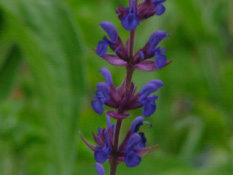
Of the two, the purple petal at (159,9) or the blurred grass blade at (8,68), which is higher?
the purple petal at (159,9)

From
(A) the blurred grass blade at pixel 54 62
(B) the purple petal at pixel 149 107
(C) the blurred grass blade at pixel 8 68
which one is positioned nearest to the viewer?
(B) the purple petal at pixel 149 107

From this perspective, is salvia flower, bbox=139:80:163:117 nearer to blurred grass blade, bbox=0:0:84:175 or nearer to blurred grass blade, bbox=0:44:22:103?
blurred grass blade, bbox=0:0:84:175

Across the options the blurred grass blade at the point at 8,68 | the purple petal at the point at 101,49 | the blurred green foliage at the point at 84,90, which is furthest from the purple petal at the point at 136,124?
the blurred grass blade at the point at 8,68

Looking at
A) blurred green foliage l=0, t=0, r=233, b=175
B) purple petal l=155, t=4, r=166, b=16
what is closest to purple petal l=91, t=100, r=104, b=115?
purple petal l=155, t=4, r=166, b=16

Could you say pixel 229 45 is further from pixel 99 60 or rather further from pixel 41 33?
pixel 41 33

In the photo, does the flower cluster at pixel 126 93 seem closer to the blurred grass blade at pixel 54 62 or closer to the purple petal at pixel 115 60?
the purple petal at pixel 115 60

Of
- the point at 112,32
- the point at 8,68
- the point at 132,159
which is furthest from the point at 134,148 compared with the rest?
the point at 8,68

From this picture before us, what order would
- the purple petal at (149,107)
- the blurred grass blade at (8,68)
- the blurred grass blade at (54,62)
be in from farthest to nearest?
the blurred grass blade at (8,68) < the blurred grass blade at (54,62) < the purple petal at (149,107)

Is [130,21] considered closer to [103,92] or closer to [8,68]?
[103,92]
